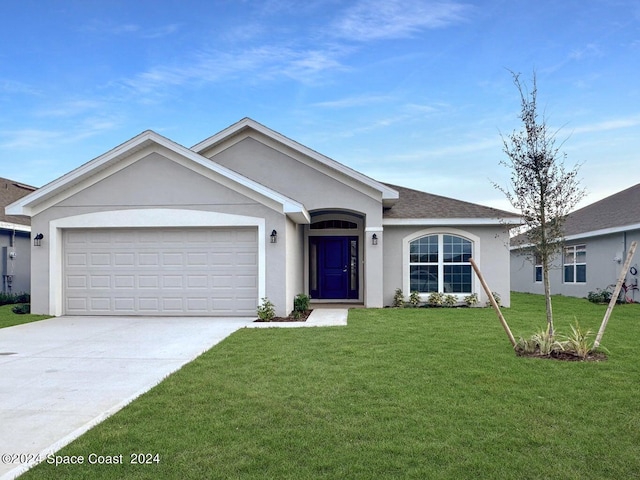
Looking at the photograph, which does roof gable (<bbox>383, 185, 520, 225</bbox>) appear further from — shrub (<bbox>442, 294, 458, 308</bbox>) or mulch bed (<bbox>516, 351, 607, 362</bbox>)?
mulch bed (<bbox>516, 351, 607, 362</bbox>)

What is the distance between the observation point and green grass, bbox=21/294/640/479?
11.9 ft

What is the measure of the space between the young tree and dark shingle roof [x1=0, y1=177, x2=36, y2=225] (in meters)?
17.3

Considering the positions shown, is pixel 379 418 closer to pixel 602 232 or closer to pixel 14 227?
pixel 602 232

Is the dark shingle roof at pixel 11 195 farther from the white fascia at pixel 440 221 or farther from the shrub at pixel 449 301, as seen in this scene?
the shrub at pixel 449 301

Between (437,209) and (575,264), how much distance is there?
31.5 ft

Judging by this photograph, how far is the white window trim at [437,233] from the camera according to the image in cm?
1555

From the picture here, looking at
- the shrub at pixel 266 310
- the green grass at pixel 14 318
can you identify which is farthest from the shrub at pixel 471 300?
the green grass at pixel 14 318

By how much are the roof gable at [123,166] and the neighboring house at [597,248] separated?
29.3ft

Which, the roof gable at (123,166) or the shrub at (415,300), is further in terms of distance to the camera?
the shrub at (415,300)

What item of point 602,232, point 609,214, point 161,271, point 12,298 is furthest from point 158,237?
point 609,214

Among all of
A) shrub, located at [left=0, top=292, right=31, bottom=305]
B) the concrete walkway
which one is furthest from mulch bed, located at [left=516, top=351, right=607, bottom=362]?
shrub, located at [left=0, top=292, right=31, bottom=305]

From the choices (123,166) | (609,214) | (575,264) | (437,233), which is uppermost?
(123,166)

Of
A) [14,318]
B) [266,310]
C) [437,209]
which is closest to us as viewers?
[266,310]

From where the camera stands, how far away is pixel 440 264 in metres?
15.6
